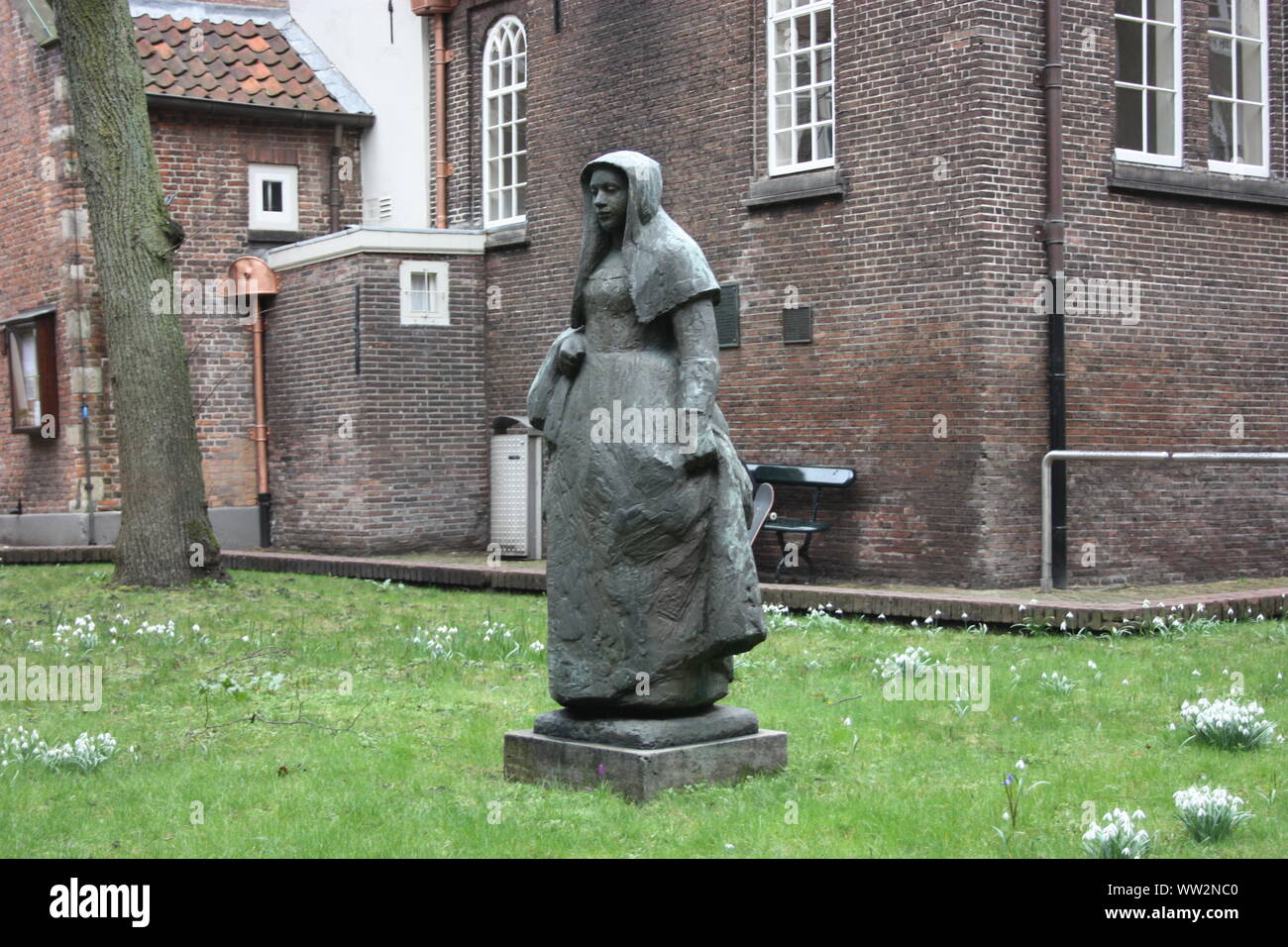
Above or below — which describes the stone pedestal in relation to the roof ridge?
below

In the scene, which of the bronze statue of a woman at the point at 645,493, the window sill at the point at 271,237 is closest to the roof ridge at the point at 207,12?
the window sill at the point at 271,237

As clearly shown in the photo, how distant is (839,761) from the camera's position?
7691 mm

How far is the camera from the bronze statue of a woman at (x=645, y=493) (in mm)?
6973

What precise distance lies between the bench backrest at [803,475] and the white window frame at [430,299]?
568 centimetres

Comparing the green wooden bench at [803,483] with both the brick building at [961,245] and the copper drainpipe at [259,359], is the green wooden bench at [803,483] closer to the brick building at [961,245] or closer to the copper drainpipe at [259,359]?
the brick building at [961,245]

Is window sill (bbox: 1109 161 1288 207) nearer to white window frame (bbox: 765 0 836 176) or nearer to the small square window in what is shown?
white window frame (bbox: 765 0 836 176)

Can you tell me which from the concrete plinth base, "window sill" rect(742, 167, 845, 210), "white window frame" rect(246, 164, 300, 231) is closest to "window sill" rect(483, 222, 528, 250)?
"white window frame" rect(246, 164, 300, 231)

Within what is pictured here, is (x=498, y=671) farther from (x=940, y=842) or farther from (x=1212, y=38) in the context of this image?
(x=1212, y=38)

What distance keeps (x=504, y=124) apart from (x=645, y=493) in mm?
14744

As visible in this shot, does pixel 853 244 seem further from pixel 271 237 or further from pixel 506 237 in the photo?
pixel 271 237

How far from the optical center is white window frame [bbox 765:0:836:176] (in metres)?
16.0

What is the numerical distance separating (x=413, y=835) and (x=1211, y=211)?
12162 millimetres

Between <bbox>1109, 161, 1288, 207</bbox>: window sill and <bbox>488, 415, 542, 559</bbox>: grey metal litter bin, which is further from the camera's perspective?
<bbox>488, 415, 542, 559</bbox>: grey metal litter bin
